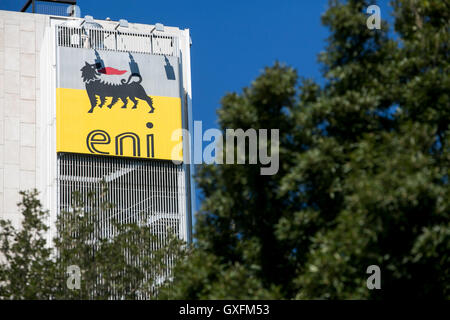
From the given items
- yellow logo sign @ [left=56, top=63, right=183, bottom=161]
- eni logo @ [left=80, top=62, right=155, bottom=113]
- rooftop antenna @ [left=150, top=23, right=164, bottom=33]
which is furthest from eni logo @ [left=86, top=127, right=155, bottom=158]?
rooftop antenna @ [left=150, top=23, right=164, bottom=33]

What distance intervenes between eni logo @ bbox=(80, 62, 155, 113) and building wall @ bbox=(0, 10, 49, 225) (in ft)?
29.3

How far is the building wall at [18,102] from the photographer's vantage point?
7219 cm

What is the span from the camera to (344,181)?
20.4 meters

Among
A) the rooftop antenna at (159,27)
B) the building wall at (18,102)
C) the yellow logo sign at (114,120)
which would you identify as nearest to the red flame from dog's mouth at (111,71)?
the yellow logo sign at (114,120)

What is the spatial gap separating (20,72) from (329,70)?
57.5 meters

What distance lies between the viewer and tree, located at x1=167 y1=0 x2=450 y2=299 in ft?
61.9


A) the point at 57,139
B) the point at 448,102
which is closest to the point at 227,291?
the point at 448,102

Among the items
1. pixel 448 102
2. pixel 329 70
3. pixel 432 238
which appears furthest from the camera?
pixel 329 70

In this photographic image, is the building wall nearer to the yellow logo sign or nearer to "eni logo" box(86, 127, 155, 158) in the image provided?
the yellow logo sign

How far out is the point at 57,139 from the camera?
65812 mm

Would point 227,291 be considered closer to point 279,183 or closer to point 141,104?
point 279,183

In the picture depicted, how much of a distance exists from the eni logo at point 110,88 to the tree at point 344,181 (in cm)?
4564

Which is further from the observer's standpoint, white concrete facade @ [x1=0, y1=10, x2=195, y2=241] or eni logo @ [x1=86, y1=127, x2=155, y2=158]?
white concrete facade @ [x1=0, y1=10, x2=195, y2=241]

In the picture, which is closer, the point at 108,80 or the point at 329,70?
the point at 329,70
